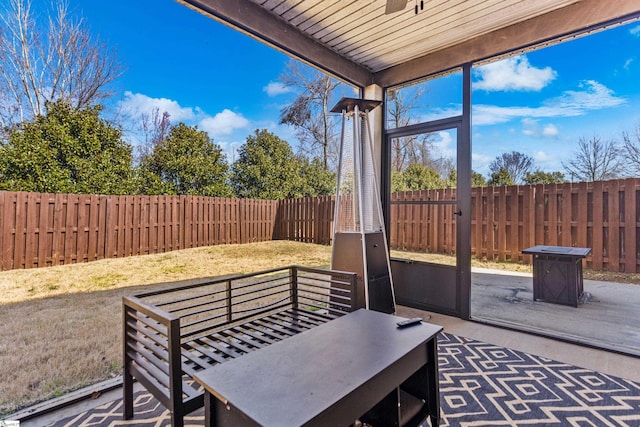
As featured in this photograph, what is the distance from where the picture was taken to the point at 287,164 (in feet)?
27.9

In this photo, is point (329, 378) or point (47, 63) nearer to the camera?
point (329, 378)

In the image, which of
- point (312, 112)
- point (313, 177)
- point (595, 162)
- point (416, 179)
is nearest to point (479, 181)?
point (595, 162)

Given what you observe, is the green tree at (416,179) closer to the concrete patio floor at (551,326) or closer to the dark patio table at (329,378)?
the concrete patio floor at (551,326)

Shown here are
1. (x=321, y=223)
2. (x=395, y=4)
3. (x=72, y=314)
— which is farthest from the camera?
(x=321, y=223)

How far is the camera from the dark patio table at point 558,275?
373 cm

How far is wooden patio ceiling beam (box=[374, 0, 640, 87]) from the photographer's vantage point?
2.40 m

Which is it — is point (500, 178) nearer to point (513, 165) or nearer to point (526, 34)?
point (513, 165)

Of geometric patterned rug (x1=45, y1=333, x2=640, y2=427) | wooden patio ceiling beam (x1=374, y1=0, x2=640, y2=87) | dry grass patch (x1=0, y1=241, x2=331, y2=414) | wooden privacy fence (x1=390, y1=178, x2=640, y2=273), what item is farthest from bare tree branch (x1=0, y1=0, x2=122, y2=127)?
wooden privacy fence (x1=390, y1=178, x2=640, y2=273)

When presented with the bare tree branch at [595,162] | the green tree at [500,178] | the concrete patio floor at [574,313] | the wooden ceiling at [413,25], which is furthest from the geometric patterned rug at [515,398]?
the bare tree branch at [595,162]

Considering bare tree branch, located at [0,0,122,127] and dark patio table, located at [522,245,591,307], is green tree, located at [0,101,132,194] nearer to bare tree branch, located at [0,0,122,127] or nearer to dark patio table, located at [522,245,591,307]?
bare tree branch, located at [0,0,122,127]

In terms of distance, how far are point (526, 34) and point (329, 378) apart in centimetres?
329

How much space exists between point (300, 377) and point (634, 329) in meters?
3.67

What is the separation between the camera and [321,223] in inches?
273

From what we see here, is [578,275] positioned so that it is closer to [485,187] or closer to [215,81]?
[485,187]
